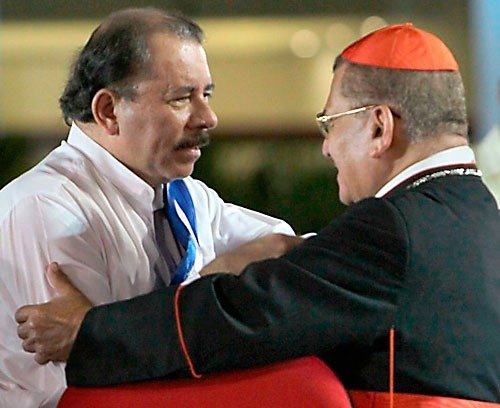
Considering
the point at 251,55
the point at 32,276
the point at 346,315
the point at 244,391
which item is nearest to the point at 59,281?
the point at 32,276

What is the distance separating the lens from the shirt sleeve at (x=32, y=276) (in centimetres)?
248

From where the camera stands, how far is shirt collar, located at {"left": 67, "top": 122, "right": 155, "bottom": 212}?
2703 mm

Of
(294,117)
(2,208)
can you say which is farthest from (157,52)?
(294,117)

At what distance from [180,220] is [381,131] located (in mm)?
619

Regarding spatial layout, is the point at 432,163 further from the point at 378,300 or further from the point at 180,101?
the point at 180,101

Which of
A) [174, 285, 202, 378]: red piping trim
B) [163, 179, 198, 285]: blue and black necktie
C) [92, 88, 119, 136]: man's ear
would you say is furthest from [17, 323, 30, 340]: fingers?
[92, 88, 119, 136]: man's ear

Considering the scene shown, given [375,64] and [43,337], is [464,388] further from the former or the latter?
[43,337]

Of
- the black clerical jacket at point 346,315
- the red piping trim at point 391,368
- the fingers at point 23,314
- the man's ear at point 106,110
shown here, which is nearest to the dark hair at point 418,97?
the black clerical jacket at point 346,315

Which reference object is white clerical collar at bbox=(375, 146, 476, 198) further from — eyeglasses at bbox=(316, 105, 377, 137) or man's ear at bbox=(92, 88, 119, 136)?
man's ear at bbox=(92, 88, 119, 136)

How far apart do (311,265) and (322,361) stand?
0.19m

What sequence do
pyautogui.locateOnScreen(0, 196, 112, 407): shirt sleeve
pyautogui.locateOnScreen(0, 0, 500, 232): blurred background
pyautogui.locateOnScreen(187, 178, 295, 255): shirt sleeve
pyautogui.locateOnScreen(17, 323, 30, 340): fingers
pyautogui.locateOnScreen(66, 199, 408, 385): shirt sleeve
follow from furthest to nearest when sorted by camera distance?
pyautogui.locateOnScreen(0, 0, 500, 232): blurred background
pyautogui.locateOnScreen(187, 178, 295, 255): shirt sleeve
pyautogui.locateOnScreen(0, 196, 112, 407): shirt sleeve
pyautogui.locateOnScreen(17, 323, 30, 340): fingers
pyautogui.locateOnScreen(66, 199, 408, 385): shirt sleeve

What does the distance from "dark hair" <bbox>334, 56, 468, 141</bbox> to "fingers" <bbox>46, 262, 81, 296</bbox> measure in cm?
68

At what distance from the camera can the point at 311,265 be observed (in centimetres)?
221

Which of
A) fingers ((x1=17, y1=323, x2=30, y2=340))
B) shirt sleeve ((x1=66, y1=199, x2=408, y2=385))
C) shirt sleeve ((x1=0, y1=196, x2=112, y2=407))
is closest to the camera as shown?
shirt sleeve ((x1=66, y1=199, x2=408, y2=385))
